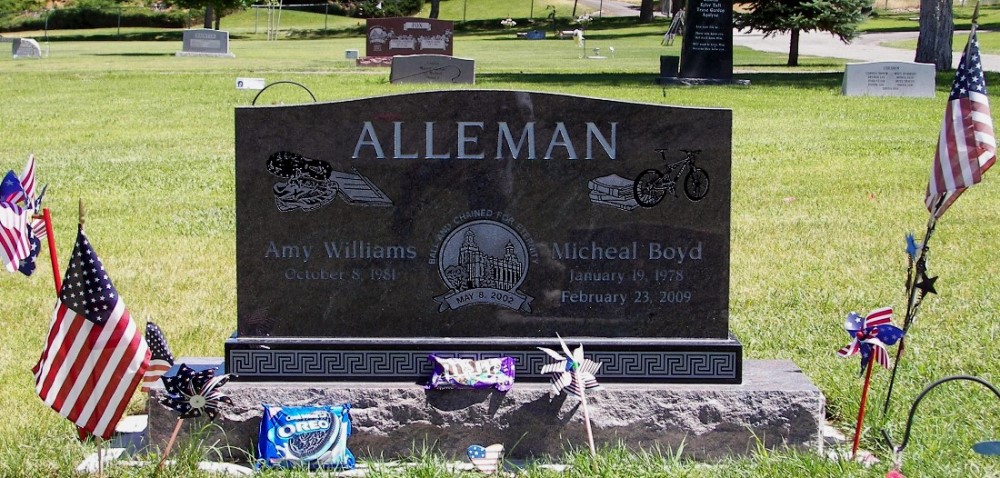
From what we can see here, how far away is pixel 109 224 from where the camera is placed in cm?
1005

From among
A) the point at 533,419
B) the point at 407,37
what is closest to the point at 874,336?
the point at 533,419

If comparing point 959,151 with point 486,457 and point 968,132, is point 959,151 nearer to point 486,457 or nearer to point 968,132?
point 968,132

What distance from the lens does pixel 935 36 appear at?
27.7m

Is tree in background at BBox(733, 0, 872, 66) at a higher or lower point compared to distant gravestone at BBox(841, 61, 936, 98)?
higher

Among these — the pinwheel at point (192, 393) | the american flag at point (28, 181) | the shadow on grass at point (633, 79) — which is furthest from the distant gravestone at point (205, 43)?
the pinwheel at point (192, 393)

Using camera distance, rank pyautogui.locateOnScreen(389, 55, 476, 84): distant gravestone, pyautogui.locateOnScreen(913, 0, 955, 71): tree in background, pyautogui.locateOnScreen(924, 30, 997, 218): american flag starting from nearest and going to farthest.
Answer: pyautogui.locateOnScreen(924, 30, 997, 218): american flag < pyautogui.locateOnScreen(389, 55, 476, 84): distant gravestone < pyautogui.locateOnScreen(913, 0, 955, 71): tree in background

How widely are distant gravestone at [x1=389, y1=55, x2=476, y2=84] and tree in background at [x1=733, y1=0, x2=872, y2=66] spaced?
1145cm

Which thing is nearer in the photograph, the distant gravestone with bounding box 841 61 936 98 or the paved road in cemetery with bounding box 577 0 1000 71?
the distant gravestone with bounding box 841 61 936 98

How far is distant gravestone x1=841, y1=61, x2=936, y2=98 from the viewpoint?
69.8 ft

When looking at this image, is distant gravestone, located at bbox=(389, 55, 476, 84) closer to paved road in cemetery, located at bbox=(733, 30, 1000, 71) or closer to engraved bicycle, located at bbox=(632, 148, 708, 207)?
paved road in cemetery, located at bbox=(733, 30, 1000, 71)

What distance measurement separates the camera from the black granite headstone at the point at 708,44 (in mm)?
24250

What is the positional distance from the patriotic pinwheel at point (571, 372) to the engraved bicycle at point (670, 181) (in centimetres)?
68

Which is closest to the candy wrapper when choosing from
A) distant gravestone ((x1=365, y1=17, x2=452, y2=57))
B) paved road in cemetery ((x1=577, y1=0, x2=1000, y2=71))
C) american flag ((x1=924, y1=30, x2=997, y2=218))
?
american flag ((x1=924, y1=30, x2=997, y2=218))

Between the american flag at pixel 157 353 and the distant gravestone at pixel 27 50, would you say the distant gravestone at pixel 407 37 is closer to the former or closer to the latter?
the distant gravestone at pixel 27 50
